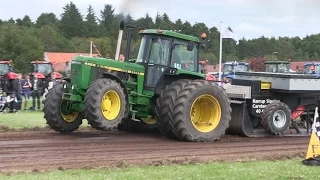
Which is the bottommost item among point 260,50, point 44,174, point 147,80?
point 44,174

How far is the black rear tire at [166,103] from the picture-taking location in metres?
12.9

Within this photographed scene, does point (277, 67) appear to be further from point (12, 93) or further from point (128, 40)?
point (128, 40)

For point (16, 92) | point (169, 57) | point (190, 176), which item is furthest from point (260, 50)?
point (190, 176)

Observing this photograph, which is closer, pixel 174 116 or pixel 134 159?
pixel 134 159

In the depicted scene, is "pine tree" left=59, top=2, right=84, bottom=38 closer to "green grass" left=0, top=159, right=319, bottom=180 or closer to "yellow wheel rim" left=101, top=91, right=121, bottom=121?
"yellow wheel rim" left=101, top=91, right=121, bottom=121

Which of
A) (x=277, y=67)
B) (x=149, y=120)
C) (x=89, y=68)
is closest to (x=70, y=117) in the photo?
(x=89, y=68)

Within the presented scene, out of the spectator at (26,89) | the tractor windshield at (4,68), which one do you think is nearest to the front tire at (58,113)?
the spectator at (26,89)

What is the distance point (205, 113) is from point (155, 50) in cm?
201

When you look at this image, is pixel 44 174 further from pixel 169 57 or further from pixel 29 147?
pixel 169 57

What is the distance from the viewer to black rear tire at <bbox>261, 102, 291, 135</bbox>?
48.1ft

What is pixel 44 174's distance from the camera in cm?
813

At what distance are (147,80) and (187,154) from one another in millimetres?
3211

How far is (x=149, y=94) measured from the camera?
13.4 metres

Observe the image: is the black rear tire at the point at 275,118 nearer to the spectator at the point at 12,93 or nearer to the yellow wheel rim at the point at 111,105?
the yellow wheel rim at the point at 111,105
